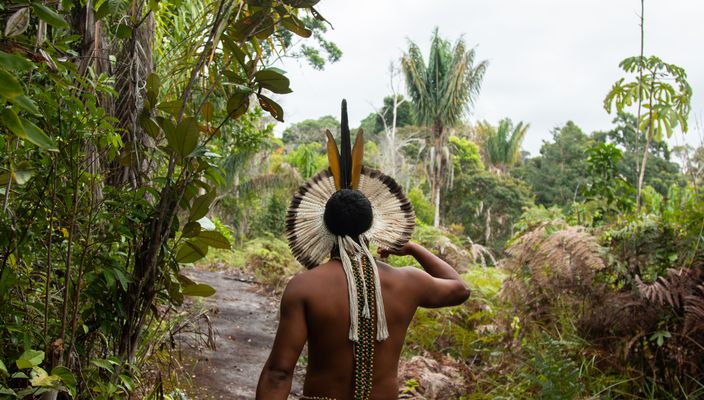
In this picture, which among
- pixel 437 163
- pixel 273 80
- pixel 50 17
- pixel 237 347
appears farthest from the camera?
pixel 437 163

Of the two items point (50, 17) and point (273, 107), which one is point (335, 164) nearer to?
point (273, 107)

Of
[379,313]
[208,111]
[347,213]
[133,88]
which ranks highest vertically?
[133,88]

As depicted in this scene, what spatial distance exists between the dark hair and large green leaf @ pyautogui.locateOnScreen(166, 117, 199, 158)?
0.57m

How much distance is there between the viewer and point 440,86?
981 inches

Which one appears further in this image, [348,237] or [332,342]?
[348,237]

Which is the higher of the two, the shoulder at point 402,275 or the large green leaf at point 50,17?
the large green leaf at point 50,17

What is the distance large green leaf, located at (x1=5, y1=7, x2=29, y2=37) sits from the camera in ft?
5.22

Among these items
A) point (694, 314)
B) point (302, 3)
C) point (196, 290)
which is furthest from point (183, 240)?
point (694, 314)

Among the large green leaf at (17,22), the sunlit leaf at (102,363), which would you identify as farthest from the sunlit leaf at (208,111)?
the sunlit leaf at (102,363)

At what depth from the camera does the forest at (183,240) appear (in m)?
2.02

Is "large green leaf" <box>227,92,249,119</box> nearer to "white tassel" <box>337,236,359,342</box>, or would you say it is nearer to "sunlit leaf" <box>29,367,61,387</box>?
"white tassel" <box>337,236,359,342</box>

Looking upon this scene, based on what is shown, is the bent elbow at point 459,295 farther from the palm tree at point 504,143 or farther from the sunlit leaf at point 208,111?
the palm tree at point 504,143

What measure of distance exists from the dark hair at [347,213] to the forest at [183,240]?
1.31ft

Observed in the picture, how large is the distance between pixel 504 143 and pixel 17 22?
121ft
